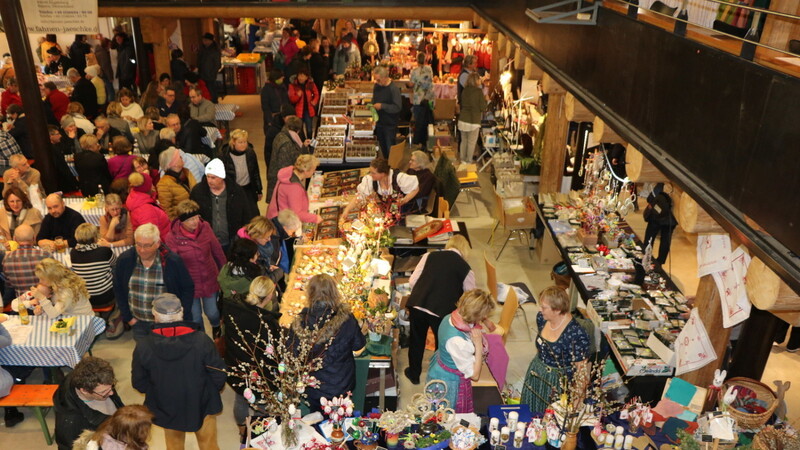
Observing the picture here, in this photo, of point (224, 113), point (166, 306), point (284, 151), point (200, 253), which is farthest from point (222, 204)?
point (224, 113)

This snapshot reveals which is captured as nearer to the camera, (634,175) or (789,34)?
(789,34)

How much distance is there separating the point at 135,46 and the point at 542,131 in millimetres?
9781

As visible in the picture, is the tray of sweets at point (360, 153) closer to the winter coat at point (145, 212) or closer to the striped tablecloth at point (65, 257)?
Answer: the winter coat at point (145, 212)

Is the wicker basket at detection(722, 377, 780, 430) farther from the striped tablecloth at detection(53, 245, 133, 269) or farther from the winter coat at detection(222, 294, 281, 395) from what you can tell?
the striped tablecloth at detection(53, 245, 133, 269)

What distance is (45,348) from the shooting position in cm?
540

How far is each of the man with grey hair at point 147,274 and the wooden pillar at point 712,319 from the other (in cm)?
397

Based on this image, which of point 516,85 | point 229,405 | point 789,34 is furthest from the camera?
point 516,85

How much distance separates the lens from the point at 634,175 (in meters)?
4.67

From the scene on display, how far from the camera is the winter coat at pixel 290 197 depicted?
695 centimetres

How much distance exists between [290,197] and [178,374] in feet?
9.73

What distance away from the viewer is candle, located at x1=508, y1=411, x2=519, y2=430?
171 inches

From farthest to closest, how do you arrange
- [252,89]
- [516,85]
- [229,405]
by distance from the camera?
[252,89] < [516,85] < [229,405]

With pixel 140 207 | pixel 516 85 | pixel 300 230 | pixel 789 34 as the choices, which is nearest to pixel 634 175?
pixel 789 34

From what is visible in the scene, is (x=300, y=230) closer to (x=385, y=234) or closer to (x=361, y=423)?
(x=385, y=234)
